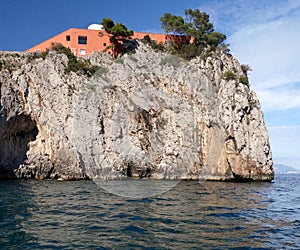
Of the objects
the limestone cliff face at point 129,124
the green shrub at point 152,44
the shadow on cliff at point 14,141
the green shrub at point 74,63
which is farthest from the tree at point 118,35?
the shadow on cliff at point 14,141

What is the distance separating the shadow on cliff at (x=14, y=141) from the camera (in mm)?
34469

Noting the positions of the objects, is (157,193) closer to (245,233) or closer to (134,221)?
(134,221)

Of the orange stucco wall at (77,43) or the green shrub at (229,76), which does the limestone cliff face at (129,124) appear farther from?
the orange stucco wall at (77,43)

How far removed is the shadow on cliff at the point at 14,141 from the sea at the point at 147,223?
16.6 meters

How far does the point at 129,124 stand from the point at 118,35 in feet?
52.0

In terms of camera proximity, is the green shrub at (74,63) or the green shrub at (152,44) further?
the green shrub at (152,44)

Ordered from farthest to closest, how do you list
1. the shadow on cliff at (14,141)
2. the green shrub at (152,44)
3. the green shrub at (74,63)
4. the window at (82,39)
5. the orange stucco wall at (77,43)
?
the green shrub at (152,44) → the window at (82,39) → the orange stucco wall at (77,43) → the green shrub at (74,63) → the shadow on cliff at (14,141)

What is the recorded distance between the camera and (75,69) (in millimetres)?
40531

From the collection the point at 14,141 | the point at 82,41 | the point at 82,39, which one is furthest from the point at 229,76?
the point at 14,141

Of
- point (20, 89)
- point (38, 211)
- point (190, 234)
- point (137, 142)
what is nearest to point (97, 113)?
point (137, 142)

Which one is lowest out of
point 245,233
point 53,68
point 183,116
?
point 245,233

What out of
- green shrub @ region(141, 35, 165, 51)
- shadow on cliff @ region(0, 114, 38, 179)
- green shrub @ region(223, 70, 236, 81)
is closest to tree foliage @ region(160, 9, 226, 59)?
green shrub @ region(141, 35, 165, 51)

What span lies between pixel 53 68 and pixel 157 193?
78.7 feet

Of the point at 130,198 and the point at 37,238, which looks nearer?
the point at 37,238
